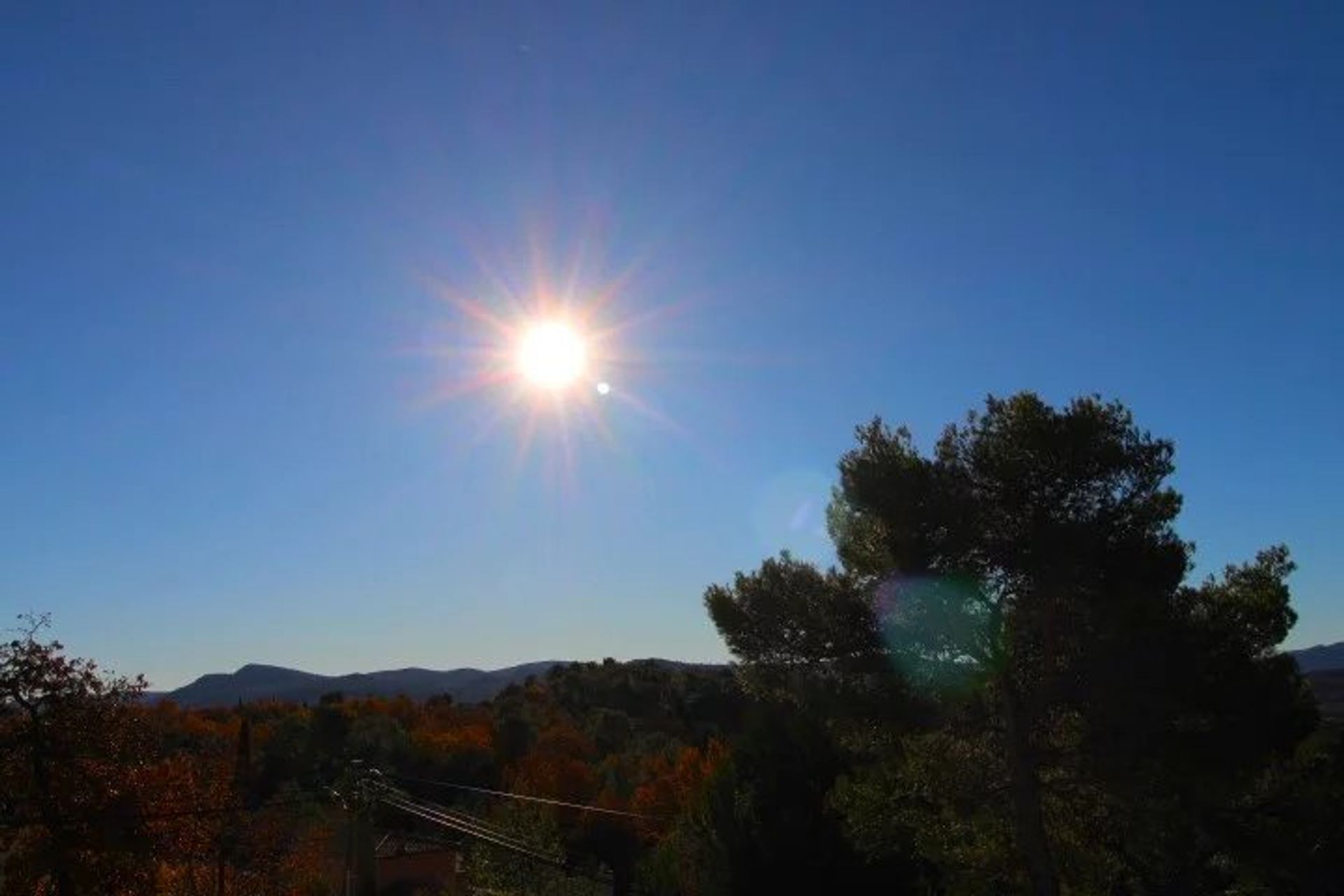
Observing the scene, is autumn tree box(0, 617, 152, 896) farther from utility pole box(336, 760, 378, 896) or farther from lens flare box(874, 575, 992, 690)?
lens flare box(874, 575, 992, 690)

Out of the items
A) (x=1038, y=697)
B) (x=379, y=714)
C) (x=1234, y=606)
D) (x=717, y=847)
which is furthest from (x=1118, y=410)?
(x=379, y=714)

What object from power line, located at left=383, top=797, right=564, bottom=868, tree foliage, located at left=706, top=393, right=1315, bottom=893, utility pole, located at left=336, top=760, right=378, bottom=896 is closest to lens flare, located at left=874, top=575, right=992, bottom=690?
tree foliage, located at left=706, top=393, right=1315, bottom=893

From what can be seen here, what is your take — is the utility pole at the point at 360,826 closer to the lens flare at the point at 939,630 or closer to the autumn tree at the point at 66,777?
the autumn tree at the point at 66,777

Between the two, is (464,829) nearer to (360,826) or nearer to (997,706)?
(360,826)

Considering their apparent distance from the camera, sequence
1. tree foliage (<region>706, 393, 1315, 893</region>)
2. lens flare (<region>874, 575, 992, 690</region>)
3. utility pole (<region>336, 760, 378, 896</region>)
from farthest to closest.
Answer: utility pole (<region>336, 760, 378, 896</region>), lens flare (<region>874, 575, 992, 690</region>), tree foliage (<region>706, 393, 1315, 893</region>)

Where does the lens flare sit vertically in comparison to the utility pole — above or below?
above

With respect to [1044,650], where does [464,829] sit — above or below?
below

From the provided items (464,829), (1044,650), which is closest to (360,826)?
(464,829)

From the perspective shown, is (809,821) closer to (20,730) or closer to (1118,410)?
(1118,410)

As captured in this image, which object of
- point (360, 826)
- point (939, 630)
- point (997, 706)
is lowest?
point (360, 826)

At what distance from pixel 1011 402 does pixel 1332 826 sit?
37.8ft

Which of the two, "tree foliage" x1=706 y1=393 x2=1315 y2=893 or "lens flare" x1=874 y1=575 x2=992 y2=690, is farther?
"lens flare" x1=874 y1=575 x2=992 y2=690

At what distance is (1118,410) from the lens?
60.4 feet

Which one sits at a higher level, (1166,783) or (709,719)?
(709,719)
